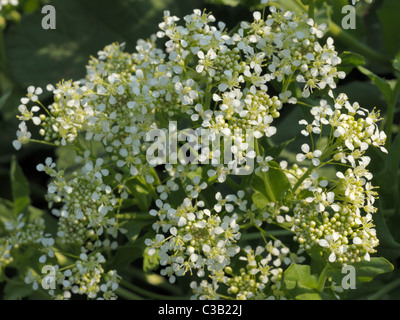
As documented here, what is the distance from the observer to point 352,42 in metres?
1.45

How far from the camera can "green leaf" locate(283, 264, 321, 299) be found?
1021 mm

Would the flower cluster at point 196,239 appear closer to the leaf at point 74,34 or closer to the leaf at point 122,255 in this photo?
the leaf at point 122,255

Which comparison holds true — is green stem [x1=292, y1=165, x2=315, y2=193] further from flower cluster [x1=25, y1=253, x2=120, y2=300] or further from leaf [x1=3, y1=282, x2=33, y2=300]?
leaf [x1=3, y1=282, x2=33, y2=300]

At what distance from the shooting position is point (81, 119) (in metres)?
1.10

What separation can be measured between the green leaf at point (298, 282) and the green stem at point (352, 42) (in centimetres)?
69

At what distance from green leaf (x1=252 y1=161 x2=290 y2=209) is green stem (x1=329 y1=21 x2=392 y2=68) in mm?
525

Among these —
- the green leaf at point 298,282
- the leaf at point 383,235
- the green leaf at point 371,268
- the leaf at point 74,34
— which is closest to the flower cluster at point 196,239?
the green leaf at point 298,282

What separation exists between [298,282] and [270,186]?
209 millimetres

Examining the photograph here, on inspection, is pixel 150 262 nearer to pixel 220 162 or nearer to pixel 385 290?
pixel 220 162

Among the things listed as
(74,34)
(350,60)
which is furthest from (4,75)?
(350,60)

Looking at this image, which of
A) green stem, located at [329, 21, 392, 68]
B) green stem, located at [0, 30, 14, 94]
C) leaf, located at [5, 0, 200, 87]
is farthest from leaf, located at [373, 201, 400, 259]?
green stem, located at [0, 30, 14, 94]

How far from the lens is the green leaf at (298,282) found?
1021mm

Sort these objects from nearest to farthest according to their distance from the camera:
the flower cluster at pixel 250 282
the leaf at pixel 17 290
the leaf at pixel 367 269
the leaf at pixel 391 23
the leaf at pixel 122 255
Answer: the leaf at pixel 367 269, the flower cluster at pixel 250 282, the leaf at pixel 122 255, the leaf at pixel 17 290, the leaf at pixel 391 23
